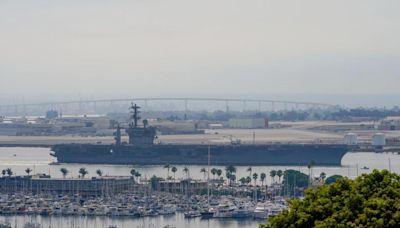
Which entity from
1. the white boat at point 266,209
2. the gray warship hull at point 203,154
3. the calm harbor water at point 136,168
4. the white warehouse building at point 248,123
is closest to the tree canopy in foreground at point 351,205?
the calm harbor water at point 136,168

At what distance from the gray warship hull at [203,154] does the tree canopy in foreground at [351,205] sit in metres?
49.0

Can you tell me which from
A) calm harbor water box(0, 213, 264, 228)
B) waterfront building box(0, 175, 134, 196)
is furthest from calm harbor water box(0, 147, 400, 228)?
Answer: waterfront building box(0, 175, 134, 196)

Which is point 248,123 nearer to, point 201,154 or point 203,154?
point 201,154

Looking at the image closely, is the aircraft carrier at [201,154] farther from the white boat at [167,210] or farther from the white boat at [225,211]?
the white boat at [225,211]

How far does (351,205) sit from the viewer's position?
14.2 metres

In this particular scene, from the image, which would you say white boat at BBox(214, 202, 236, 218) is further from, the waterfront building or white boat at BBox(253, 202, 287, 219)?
the waterfront building

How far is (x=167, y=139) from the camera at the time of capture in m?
83.2

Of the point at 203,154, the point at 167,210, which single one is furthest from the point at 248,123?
the point at 167,210

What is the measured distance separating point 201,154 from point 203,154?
0.39 metres

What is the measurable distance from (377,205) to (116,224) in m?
22.0

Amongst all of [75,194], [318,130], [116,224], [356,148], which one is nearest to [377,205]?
[116,224]

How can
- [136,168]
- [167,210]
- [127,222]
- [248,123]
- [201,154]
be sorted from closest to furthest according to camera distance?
1. [127,222]
2. [167,210]
3. [136,168]
4. [201,154]
5. [248,123]

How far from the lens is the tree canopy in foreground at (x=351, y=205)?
45.4 feet

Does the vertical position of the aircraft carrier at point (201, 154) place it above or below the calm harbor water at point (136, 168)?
above
